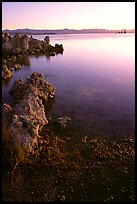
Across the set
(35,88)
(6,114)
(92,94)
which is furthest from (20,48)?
(6,114)

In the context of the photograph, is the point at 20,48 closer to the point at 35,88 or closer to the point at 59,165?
the point at 35,88

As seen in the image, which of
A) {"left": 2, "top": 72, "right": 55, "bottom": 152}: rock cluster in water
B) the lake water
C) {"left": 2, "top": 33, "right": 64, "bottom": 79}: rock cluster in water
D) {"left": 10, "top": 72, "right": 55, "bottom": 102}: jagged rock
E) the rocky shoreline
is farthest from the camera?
{"left": 2, "top": 33, "right": 64, "bottom": 79}: rock cluster in water

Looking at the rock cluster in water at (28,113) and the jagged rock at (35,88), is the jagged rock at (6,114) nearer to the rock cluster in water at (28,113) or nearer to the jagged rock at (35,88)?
the rock cluster in water at (28,113)

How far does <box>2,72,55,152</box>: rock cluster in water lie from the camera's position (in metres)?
19.5

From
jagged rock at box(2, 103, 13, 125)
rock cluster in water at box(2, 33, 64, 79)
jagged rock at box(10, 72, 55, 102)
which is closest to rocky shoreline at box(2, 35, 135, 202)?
jagged rock at box(2, 103, 13, 125)

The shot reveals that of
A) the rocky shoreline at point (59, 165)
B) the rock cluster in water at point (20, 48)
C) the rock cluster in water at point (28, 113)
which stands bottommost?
the rocky shoreline at point (59, 165)

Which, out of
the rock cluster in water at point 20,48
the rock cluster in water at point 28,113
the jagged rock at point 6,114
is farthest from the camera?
the rock cluster in water at point 20,48

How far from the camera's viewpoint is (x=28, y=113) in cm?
2370

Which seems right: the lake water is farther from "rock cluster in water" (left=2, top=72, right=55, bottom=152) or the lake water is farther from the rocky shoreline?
the rocky shoreline

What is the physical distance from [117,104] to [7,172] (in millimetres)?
17882

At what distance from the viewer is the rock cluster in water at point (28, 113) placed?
768 inches

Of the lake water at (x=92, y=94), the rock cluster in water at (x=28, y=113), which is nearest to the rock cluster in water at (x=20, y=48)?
the lake water at (x=92, y=94)

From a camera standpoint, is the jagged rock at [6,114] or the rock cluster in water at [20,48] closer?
the jagged rock at [6,114]

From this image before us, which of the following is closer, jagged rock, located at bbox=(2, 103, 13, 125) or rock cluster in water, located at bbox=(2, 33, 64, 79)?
jagged rock, located at bbox=(2, 103, 13, 125)
